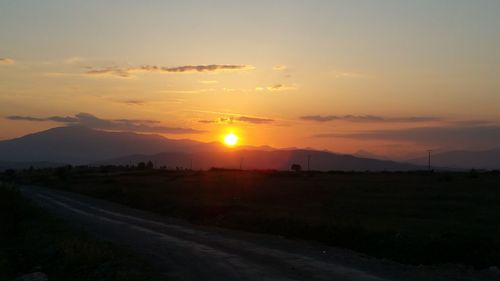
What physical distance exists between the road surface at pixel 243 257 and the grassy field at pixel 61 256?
106 centimetres

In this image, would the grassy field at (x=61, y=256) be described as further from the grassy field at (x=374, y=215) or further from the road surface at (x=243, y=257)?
the grassy field at (x=374, y=215)

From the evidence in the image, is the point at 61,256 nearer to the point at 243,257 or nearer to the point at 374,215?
the point at 243,257

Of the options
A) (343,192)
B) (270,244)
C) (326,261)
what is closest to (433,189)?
(343,192)

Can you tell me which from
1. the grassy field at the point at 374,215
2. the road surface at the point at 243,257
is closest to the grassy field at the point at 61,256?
the road surface at the point at 243,257

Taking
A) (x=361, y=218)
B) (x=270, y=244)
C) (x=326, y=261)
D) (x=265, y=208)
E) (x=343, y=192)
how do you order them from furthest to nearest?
(x=343, y=192) → (x=265, y=208) → (x=361, y=218) → (x=270, y=244) → (x=326, y=261)

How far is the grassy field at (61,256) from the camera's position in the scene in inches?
787

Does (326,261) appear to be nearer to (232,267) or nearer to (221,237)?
(232,267)

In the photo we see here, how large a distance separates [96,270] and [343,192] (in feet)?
113

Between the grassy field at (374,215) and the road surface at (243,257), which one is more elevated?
the grassy field at (374,215)

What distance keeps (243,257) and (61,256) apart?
275 inches

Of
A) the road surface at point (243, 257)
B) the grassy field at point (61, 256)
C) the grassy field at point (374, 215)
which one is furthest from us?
the grassy field at point (374, 215)

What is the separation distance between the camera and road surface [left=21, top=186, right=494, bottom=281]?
18.9m

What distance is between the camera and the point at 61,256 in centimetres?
2397

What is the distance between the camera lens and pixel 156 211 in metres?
Answer: 47.0
